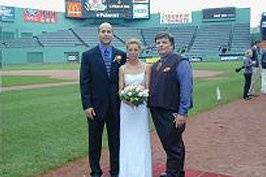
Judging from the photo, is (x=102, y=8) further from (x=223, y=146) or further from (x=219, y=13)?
(x=223, y=146)

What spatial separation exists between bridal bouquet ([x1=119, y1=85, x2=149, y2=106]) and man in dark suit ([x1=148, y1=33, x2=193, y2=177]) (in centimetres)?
15

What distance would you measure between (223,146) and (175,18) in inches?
2884

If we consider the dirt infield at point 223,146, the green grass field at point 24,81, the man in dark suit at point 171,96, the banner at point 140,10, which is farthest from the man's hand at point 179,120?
the banner at point 140,10

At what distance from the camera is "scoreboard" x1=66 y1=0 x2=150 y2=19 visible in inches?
3091

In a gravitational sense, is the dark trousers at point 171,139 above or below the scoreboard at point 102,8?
below

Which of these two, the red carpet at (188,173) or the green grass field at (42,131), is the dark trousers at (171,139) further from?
the green grass field at (42,131)

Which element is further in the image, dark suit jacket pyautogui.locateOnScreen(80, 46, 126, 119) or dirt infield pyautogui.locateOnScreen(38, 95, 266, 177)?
dirt infield pyautogui.locateOnScreen(38, 95, 266, 177)

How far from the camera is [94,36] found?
256 ft

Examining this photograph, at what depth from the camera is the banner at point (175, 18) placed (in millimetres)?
81000

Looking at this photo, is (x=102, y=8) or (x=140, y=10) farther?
(x=140, y=10)

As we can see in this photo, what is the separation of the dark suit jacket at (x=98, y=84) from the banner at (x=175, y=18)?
7546 cm

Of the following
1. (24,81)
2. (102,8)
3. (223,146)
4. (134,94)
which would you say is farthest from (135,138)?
(102,8)

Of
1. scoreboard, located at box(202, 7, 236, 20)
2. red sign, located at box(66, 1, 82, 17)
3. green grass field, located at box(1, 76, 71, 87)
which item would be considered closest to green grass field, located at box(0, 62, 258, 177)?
green grass field, located at box(1, 76, 71, 87)

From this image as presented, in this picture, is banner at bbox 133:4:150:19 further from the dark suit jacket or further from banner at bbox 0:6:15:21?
the dark suit jacket
